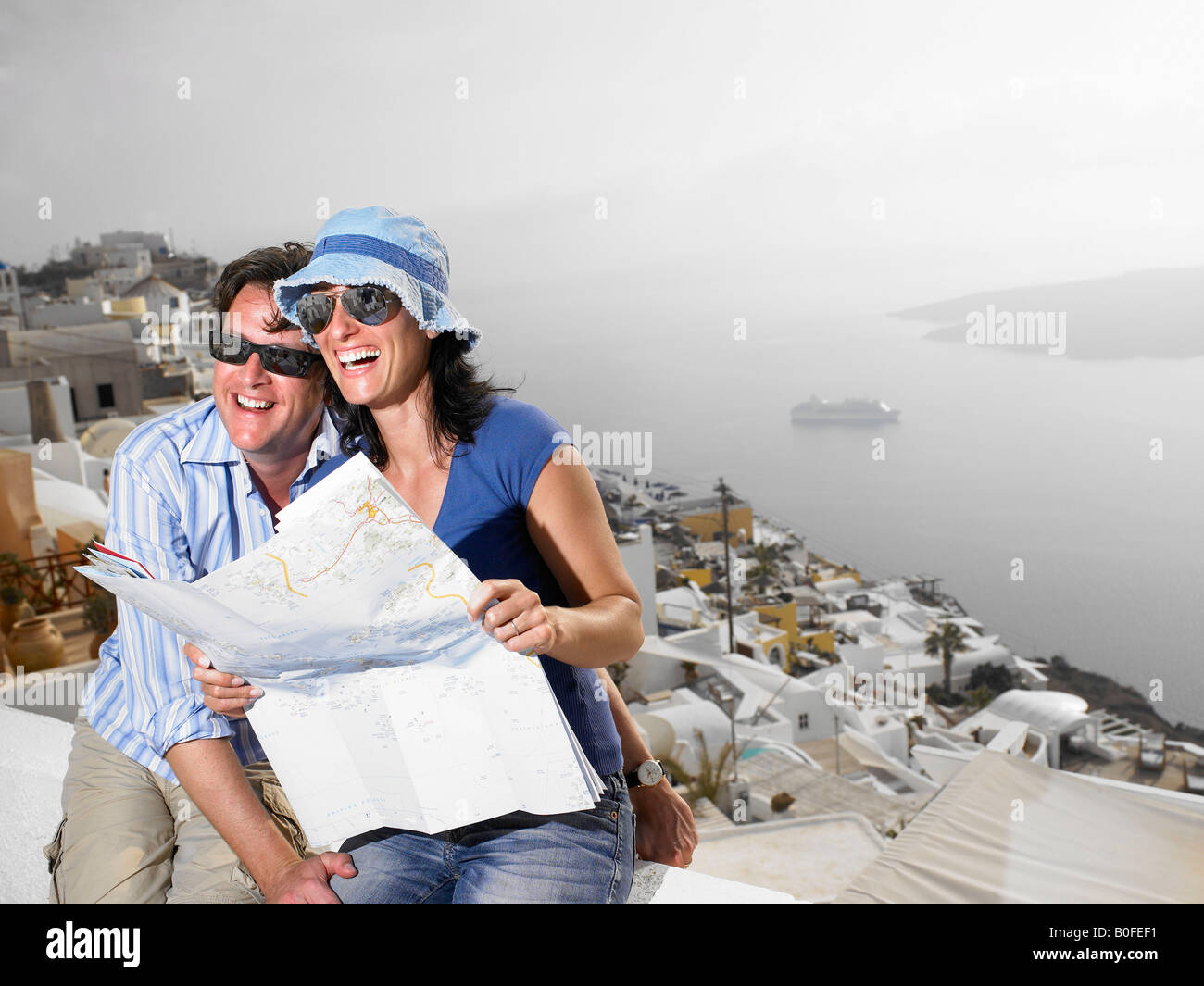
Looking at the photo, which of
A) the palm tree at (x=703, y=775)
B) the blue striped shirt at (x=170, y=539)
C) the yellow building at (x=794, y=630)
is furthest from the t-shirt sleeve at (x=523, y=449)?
the yellow building at (x=794, y=630)

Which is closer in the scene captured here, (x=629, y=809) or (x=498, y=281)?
(x=629, y=809)

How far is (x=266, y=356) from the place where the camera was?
1055 millimetres

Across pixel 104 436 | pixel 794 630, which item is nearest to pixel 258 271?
pixel 104 436

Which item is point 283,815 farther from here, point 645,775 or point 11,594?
point 11,594

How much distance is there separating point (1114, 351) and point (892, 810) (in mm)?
26707

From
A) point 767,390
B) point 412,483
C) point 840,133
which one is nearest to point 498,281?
point 767,390

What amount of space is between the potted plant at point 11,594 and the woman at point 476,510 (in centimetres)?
750

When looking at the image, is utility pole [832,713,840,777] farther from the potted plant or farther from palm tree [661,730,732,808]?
the potted plant

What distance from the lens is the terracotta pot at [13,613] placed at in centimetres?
734

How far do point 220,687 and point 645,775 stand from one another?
0.46m

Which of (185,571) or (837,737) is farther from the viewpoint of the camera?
(837,737)

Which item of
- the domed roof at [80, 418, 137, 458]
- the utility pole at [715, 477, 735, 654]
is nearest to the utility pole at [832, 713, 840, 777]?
the utility pole at [715, 477, 735, 654]

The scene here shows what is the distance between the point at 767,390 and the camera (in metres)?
40.3
